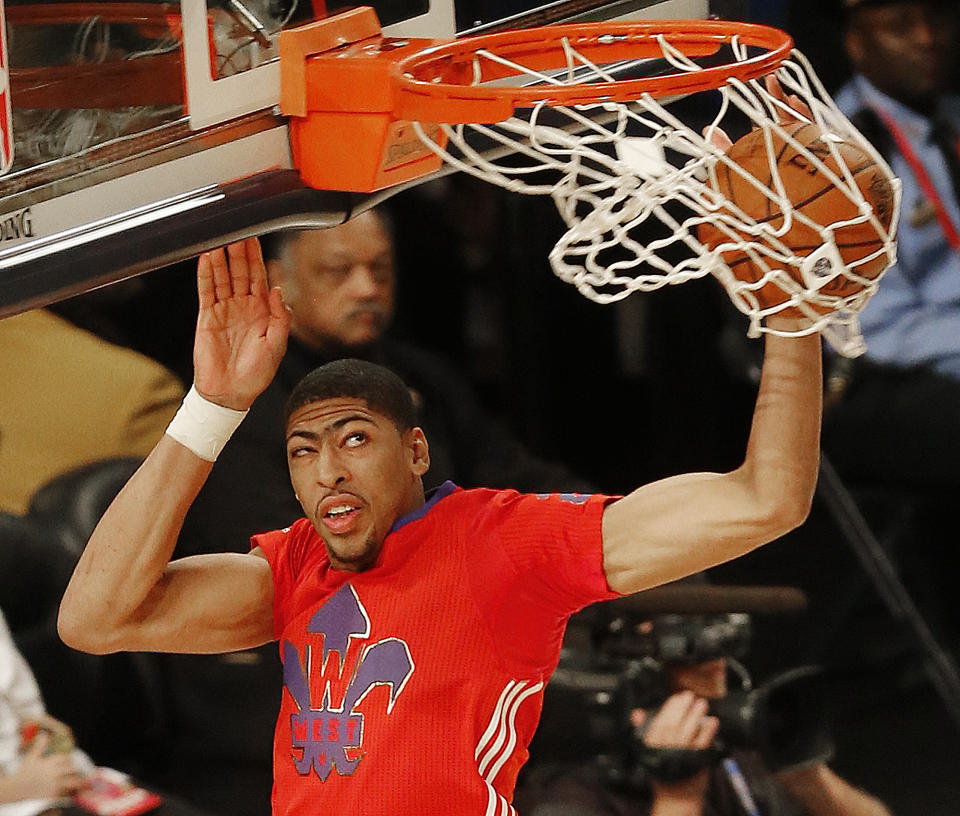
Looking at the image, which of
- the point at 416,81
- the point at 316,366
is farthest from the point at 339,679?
the point at 316,366

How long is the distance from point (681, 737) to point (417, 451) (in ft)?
6.03

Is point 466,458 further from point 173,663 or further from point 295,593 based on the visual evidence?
point 295,593

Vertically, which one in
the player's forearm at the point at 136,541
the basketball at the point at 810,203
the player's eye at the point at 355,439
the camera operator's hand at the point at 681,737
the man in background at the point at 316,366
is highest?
the basketball at the point at 810,203

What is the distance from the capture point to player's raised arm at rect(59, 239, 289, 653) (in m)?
2.40

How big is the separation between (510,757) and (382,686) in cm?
25

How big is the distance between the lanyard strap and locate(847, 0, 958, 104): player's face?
3.6 inches

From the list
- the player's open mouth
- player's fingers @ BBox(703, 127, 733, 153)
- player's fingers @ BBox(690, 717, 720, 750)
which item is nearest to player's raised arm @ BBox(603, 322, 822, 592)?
player's fingers @ BBox(703, 127, 733, 153)

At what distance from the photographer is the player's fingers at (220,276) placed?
245 centimetres

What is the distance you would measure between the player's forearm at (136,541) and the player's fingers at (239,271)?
277mm

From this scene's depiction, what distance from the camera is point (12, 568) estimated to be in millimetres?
3859

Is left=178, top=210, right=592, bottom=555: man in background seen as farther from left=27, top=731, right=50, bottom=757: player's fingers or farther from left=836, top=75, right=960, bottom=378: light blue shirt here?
left=836, top=75, right=960, bottom=378: light blue shirt

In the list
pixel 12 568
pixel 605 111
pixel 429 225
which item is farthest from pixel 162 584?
pixel 429 225

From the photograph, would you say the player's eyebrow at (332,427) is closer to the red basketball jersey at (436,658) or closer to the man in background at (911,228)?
the red basketball jersey at (436,658)

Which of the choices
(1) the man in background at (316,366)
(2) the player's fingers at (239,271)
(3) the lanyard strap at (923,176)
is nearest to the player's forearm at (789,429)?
(2) the player's fingers at (239,271)
